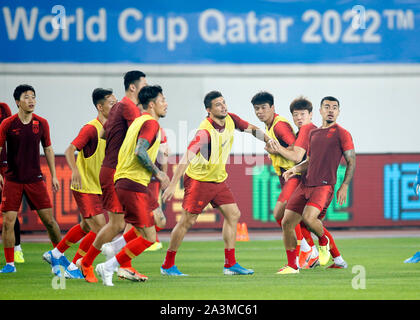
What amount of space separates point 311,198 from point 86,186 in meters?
3.18

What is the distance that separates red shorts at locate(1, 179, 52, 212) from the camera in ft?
38.2

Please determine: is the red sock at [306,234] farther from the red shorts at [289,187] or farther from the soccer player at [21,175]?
the soccer player at [21,175]

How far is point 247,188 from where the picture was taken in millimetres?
21750

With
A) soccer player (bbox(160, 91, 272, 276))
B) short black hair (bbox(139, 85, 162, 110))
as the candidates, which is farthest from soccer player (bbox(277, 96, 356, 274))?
short black hair (bbox(139, 85, 162, 110))

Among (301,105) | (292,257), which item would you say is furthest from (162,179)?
(301,105)

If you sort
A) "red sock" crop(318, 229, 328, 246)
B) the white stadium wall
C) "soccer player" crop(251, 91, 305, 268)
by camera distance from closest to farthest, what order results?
"soccer player" crop(251, 91, 305, 268)
"red sock" crop(318, 229, 328, 246)
the white stadium wall

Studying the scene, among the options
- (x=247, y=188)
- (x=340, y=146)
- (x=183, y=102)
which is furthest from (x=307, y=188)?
(x=183, y=102)

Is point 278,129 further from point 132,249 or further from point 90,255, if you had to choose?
point 90,255

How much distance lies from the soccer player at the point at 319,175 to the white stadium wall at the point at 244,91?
10.6 meters

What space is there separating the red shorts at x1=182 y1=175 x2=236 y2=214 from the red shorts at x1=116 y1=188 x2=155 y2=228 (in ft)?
4.79

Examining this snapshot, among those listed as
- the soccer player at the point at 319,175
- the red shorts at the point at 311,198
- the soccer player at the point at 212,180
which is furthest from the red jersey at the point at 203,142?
the red shorts at the point at 311,198

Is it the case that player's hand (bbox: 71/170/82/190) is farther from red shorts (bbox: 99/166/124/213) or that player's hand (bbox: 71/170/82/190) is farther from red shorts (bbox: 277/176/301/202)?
red shorts (bbox: 277/176/301/202)

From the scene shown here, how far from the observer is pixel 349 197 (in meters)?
22.1
